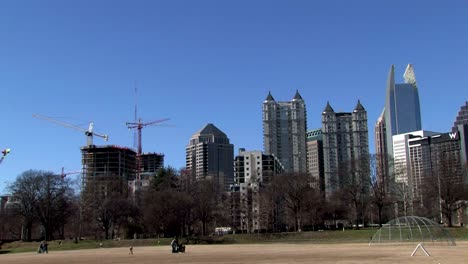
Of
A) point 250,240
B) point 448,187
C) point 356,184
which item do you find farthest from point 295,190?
point 448,187

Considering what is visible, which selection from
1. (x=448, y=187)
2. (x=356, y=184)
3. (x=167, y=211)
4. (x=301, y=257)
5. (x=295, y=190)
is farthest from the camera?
(x=295, y=190)

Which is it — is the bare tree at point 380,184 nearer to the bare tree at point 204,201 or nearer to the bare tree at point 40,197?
the bare tree at point 204,201

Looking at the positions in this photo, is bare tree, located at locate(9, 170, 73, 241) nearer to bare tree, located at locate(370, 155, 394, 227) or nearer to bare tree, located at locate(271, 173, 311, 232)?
bare tree, located at locate(271, 173, 311, 232)

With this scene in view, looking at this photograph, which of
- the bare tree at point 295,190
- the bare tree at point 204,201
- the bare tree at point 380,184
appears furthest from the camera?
the bare tree at point 204,201

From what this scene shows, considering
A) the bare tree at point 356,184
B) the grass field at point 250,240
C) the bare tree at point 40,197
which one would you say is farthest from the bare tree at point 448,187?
the bare tree at point 40,197

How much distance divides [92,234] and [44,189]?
64.6ft

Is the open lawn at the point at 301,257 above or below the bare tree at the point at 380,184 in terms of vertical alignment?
below

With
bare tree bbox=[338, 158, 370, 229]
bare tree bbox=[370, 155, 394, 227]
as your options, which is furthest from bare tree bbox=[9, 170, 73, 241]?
bare tree bbox=[370, 155, 394, 227]

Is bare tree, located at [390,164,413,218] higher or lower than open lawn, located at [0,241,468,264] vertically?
higher

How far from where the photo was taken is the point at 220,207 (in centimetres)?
11781

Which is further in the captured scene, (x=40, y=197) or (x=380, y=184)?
(x=40, y=197)

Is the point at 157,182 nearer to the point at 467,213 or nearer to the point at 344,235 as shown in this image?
the point at 344,235

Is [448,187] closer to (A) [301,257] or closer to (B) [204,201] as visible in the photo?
(B) [204,201]

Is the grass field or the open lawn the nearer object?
the open lawn
